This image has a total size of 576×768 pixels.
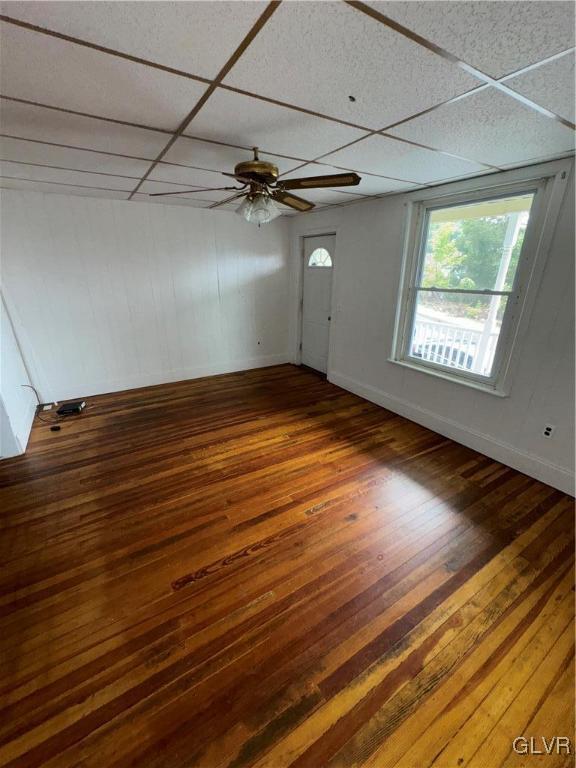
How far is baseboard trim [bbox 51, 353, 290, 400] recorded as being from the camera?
4098 millimetres

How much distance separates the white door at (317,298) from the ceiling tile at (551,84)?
3025mm

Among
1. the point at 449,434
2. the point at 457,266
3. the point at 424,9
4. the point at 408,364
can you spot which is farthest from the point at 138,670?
the point at 457,266

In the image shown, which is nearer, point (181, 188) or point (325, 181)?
point (325, 181)

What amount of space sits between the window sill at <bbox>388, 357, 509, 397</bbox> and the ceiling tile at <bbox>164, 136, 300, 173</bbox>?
226 centimetres

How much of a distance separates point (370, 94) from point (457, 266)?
2.00 m

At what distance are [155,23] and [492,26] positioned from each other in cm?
106

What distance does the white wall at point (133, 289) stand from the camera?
3.52m

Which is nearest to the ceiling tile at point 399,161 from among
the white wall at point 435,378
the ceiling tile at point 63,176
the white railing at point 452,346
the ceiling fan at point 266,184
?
the ceiling fan at point 266,184

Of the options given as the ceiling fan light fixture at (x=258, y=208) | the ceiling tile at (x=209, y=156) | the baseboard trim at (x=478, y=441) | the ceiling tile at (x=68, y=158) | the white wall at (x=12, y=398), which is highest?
the ceiling tile at (x=68, y=158)

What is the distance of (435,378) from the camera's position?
10.6 feet

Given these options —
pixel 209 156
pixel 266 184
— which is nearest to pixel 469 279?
pixel 266 184

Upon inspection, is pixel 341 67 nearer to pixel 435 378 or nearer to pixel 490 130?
pixel 490 130

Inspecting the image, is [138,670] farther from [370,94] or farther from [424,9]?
[370,94]

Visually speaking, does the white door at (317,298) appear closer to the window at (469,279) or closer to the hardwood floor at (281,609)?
the window at (469,279)
